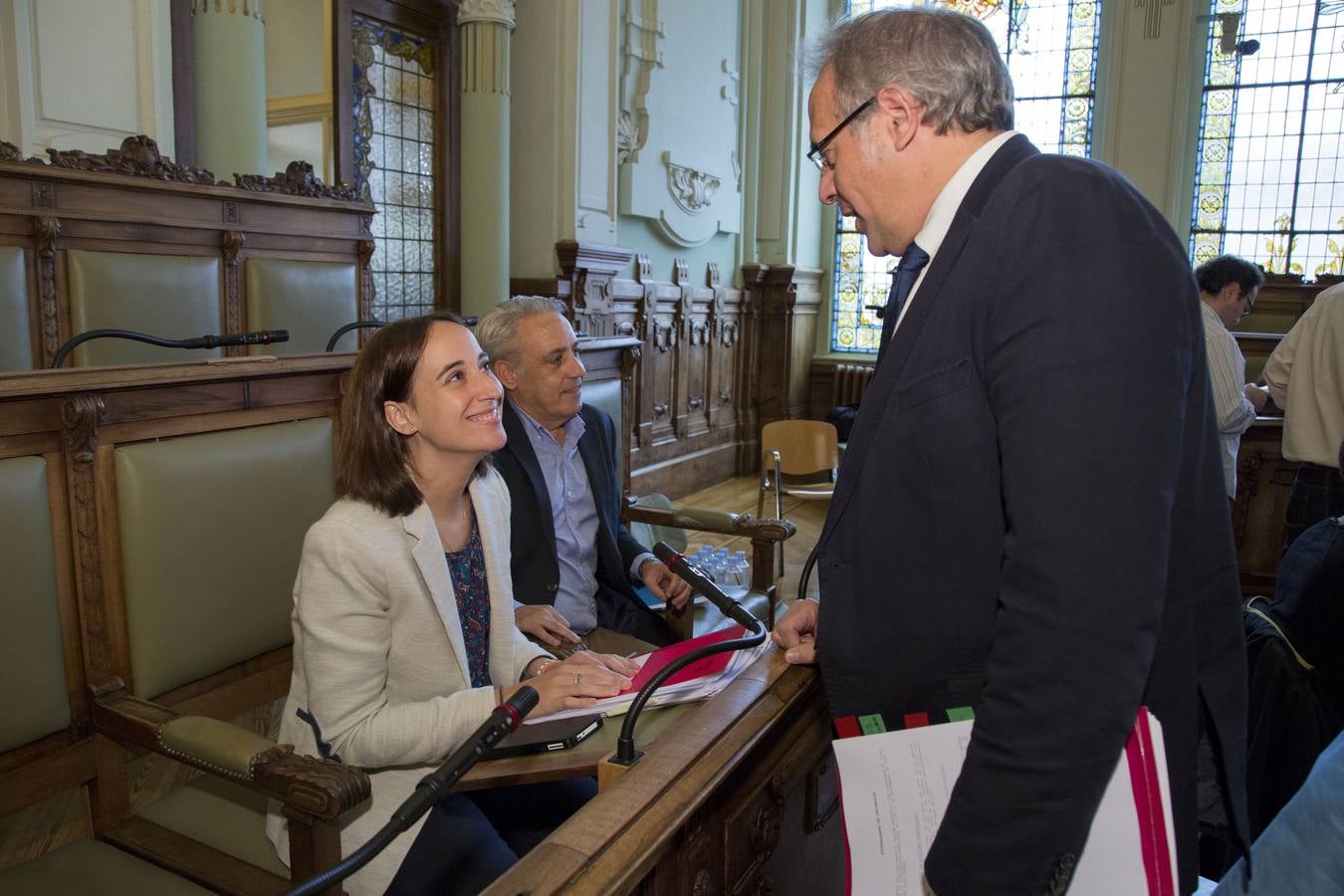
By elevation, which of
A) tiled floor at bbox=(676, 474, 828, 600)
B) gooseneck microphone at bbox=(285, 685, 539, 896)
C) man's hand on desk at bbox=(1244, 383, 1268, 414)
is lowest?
tiled floor at bbox=(676, 474, 828, 600)

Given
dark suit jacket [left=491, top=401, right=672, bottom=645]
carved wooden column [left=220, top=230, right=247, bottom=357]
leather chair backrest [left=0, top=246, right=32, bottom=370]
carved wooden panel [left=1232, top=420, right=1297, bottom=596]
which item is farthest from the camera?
carved wooden panel [left=1232, top=420, right=1297, bottom=596]

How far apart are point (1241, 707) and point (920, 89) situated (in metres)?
0.72

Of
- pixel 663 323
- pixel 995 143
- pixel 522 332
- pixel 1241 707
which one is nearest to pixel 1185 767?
pixel 1241 707

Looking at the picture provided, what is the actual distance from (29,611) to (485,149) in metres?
4.30

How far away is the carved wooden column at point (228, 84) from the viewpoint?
12.9 feet

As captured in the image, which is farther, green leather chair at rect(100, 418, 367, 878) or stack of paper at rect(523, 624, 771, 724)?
green leather chair at rect(100, 418, 367, 878)

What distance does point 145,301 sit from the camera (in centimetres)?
340

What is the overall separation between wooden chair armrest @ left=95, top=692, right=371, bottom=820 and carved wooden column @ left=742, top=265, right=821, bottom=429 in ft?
22.5

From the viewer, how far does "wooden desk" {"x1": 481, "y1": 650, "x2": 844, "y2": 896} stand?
0.86 metres

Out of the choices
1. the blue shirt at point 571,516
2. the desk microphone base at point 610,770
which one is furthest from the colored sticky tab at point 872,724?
the blue shirt at point 571,516

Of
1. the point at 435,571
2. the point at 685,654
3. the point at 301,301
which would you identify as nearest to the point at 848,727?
the point at 685,654

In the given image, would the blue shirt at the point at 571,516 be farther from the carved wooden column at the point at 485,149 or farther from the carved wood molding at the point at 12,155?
the carved wooden column at the point at 485,149

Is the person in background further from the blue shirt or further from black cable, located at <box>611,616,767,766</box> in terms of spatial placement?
black cable, located at <box>611,616,767,766</box>

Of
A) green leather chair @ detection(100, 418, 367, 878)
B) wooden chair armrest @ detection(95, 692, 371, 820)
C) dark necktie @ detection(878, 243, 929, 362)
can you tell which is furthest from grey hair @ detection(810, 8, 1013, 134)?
green leather chair @ detection(100, 418, 367, 878)
